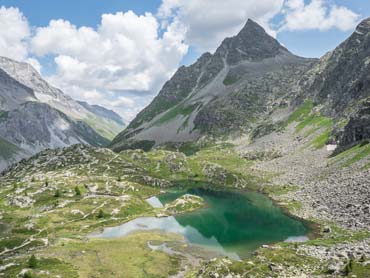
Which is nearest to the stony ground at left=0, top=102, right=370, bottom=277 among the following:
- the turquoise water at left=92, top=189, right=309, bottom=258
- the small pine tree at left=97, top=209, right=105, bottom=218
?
the small pine tree at left=97, top=209, right=105, bottom=218

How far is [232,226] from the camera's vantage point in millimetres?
129875

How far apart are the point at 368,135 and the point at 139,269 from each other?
409 ft

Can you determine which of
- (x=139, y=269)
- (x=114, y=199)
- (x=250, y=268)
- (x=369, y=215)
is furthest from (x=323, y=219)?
(x=114, y=199)

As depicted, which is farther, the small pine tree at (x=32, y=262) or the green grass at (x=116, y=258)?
the green grass at (x=116, y=258)

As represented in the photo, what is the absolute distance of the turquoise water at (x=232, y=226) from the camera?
10769 centimetres

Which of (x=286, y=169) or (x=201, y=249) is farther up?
(x=286, y=169)

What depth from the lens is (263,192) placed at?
174625 millimetres

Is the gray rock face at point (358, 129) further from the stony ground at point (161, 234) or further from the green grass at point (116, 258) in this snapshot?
the green grass at point (116, 258)

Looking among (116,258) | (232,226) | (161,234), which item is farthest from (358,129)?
(116,258)

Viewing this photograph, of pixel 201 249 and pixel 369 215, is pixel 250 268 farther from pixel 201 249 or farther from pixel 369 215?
pixel 369 215

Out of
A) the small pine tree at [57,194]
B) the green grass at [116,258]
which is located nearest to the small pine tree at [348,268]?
the green grass at [116,258]

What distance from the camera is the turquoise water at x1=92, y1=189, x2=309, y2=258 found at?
353 ft

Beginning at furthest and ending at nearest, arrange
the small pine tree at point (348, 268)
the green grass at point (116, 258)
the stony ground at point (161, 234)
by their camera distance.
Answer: the green grass at point (116, 258) → the stony ground at point (161, 234) → the small pine tree at point (348, 268)

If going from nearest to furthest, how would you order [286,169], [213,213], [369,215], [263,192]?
[369,215] → [213,213] → [263,192] → [286,169]
